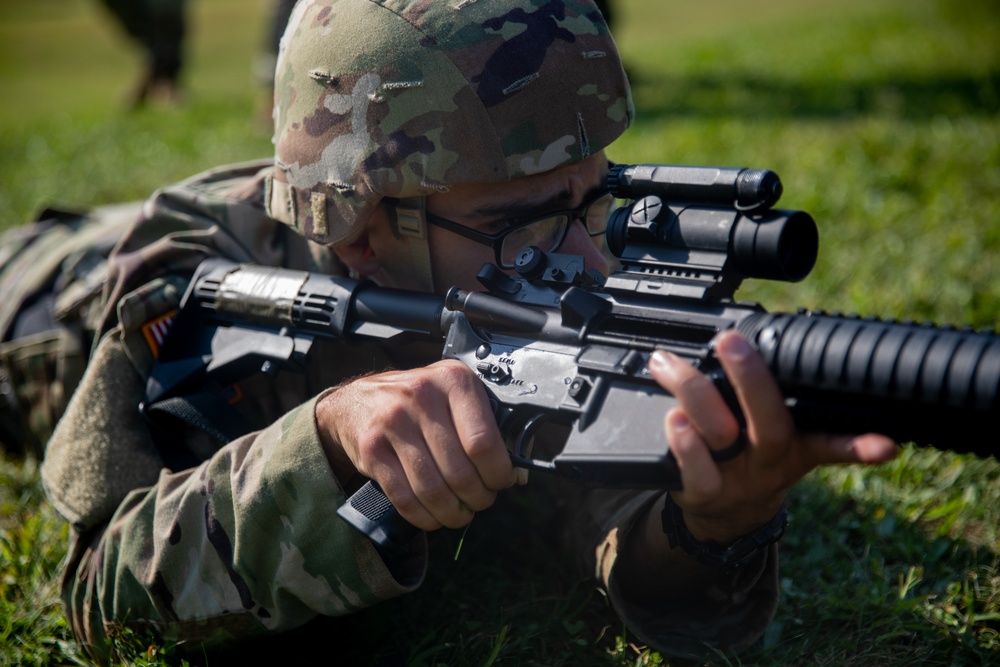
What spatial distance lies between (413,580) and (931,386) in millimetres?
1365

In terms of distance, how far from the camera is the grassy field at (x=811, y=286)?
104 inches

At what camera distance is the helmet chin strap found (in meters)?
2.76

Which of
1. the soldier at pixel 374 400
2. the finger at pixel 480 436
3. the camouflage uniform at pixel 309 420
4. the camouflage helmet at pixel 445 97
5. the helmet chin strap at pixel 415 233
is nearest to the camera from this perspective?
the finger at pixel 480 436

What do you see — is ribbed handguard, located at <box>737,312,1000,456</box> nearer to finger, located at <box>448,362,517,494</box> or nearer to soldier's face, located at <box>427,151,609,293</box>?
finger, located at <box>448,362,517,494</box>

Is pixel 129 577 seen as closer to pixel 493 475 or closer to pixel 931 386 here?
pixel 493 475

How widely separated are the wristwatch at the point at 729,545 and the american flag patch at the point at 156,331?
5.53 feet

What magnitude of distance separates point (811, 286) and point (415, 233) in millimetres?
2735

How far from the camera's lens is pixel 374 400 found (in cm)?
219

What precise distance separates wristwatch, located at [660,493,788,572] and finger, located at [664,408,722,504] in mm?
463

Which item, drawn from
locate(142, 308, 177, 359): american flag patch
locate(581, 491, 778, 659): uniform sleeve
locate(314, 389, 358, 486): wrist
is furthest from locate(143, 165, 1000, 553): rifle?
locate(581, 491, 778, 659): uniform sleeve

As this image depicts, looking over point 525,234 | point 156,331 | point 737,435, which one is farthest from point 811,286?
point 156,331

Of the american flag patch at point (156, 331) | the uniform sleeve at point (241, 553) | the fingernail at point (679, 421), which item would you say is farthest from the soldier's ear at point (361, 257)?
the fingernail at point (679, 421)

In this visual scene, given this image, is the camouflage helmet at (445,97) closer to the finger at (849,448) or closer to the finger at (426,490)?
the finger at (426,490)

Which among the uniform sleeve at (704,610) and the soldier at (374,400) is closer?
the soldier at (374,400)
